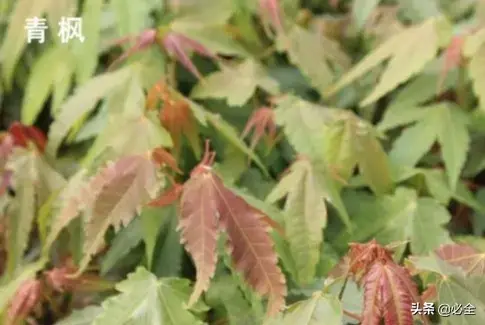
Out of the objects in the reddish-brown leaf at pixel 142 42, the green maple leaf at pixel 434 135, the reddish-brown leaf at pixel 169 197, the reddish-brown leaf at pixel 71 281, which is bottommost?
the reddish-brown leaf at pixel 71 281

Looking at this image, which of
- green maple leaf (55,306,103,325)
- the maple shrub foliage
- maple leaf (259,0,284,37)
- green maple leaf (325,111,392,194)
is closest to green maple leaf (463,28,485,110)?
the maple shrub foliage

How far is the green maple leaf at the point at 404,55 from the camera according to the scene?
0.68 m

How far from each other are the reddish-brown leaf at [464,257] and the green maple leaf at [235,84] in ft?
0.85

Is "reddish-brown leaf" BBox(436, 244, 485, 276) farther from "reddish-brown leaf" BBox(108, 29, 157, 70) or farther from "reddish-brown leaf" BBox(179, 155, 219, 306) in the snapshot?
"reddish-brown leaf" BBox(108, 29, 157, 70)

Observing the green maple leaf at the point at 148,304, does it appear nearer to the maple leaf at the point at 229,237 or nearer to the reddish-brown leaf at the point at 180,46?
the maple leaf at the point at 229,237

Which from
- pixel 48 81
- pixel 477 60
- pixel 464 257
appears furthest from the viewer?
→ pixel 48 81

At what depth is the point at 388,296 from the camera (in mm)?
441

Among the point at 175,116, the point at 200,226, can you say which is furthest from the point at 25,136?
the point at 200,226

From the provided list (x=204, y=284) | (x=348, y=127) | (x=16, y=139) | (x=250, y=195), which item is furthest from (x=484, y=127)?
(x=16, y=139)

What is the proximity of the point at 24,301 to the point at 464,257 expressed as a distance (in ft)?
1.28

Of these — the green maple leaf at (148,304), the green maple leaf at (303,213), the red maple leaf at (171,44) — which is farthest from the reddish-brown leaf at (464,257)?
the red maple leaf at (171,44)

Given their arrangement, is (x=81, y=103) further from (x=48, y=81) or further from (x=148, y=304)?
(x=148, y=304)

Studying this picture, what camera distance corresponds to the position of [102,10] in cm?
80

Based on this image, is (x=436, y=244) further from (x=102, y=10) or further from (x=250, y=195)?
(x=102, y=10)
